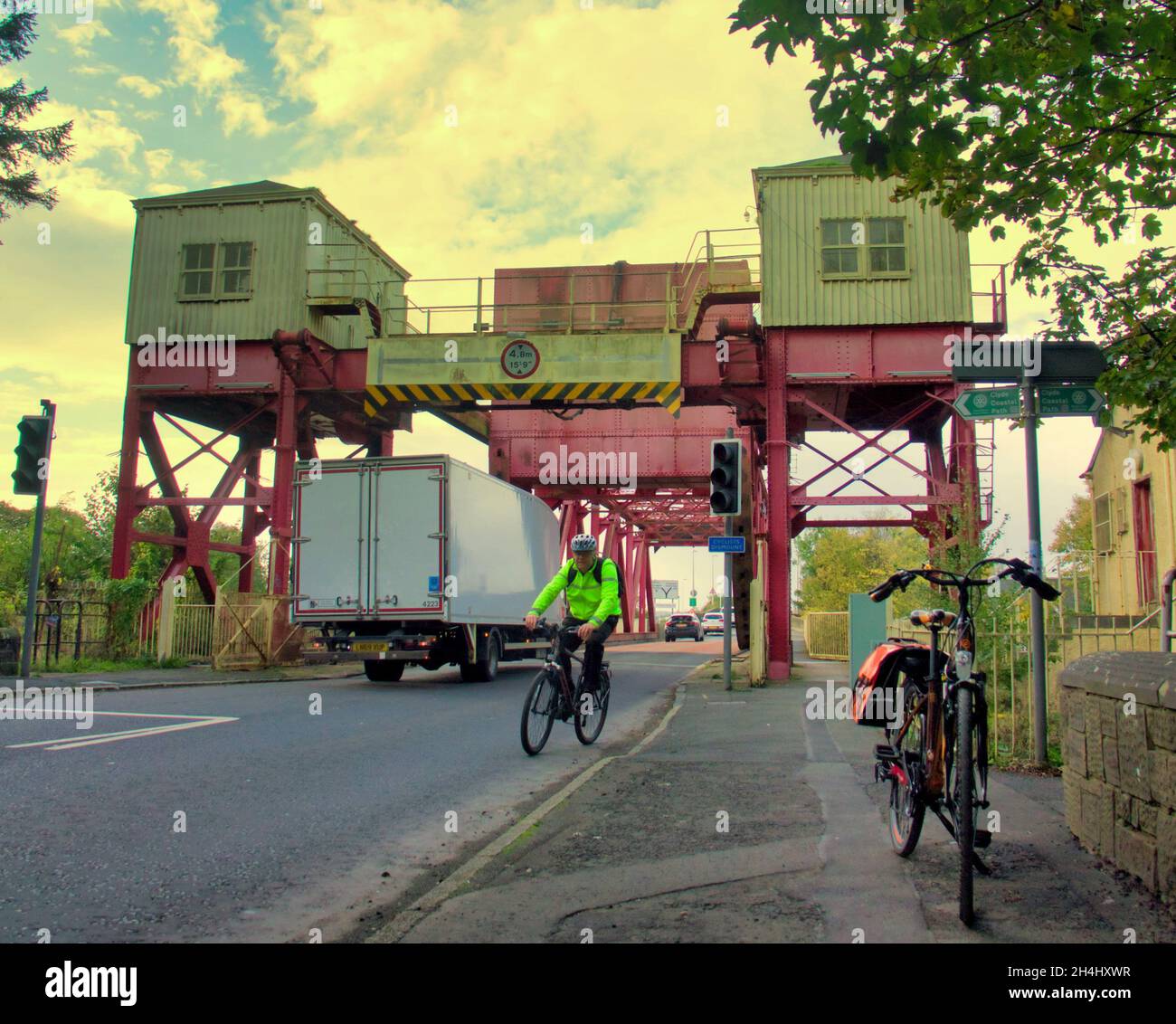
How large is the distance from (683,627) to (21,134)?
41.5m

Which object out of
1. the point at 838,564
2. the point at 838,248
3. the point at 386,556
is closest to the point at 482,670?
the point at 386,556

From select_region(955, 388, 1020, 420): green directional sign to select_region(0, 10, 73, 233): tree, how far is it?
77.8 feet

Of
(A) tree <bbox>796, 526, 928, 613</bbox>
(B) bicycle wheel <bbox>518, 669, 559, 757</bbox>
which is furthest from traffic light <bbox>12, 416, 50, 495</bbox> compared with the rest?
(A) tree <bbox>796, 526, 928, 613</bbox>

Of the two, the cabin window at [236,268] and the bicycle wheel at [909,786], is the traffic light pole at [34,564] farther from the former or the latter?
the bicycle wheel at [909,786]

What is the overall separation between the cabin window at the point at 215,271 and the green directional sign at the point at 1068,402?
20.2 meters

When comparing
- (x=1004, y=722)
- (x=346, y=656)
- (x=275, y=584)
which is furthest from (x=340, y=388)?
(x=1004, y=722)

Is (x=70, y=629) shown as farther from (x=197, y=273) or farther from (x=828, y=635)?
(x=828, y=635)

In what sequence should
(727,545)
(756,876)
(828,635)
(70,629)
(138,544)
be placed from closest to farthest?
1. (756,876)
2. (727,545)
3. (70,629)
4. (828,635)
5. (138,544)

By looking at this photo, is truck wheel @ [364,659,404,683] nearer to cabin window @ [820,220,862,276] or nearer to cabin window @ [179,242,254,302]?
cabin window @ [179,242,254,302]

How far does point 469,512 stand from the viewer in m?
17.2

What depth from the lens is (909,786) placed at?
15.8 ft

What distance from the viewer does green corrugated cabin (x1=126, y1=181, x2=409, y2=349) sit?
24094 millimetres
